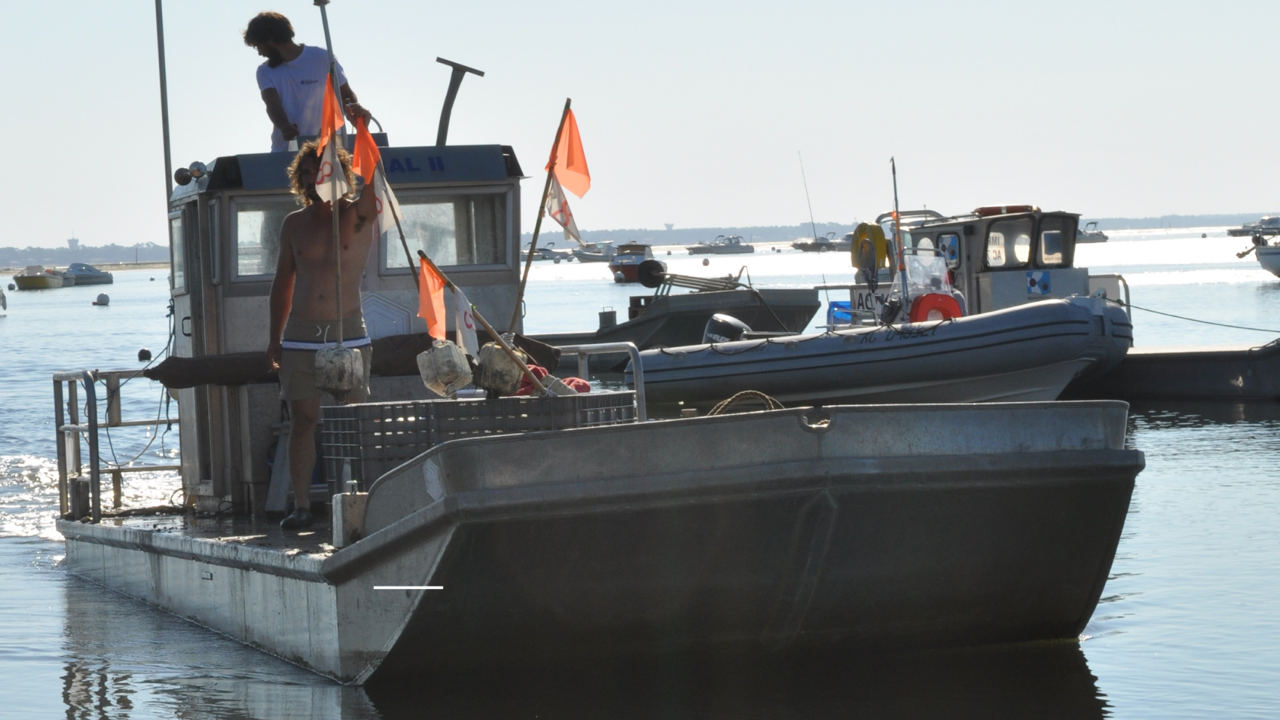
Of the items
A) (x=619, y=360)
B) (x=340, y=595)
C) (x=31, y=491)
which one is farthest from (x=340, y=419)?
(x=619, y=360)

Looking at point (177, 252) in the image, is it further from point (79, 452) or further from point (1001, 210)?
point (1001, 210)

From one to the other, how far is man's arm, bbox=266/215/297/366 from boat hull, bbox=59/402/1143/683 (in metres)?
1.05

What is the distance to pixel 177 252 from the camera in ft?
29.7

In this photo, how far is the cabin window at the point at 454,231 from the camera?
8.43m

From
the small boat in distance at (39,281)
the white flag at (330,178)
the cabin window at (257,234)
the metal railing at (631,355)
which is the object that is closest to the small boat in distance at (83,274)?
the small boat in distance at (39,281)

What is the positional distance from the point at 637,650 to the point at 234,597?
219 cm

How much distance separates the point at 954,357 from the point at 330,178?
12620 millimetres

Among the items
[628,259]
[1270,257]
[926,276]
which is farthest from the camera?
[628,259]

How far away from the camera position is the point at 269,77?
26.5 ft

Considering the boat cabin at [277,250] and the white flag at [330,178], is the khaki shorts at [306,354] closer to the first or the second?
the white flag at [330,178]

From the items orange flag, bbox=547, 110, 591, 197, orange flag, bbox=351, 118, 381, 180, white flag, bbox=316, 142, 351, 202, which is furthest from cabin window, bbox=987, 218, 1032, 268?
white flag, bbox=316, 142, 351, 202

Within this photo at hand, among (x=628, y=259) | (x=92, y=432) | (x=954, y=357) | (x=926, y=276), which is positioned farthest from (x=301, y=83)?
(x=628, y=259)

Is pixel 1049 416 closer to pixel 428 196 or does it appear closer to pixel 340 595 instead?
pixel 340 595

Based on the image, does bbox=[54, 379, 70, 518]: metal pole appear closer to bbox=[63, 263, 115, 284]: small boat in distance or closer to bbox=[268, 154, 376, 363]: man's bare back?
bbox=[268, 154, 376, 363]: man's bare back
